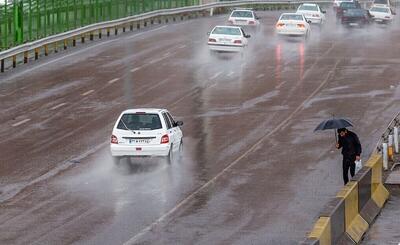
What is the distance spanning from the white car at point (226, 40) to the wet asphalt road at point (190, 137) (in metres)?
0.53

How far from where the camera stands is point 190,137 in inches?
1353

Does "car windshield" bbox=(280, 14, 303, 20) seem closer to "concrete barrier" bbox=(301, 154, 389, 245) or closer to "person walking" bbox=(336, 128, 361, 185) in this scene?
"person walking" bbox=(336, 128, 361, 185)

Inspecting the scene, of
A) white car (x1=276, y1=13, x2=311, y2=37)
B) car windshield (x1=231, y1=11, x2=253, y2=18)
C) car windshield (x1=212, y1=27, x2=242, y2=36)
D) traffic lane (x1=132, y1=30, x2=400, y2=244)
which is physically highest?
traffic lane (x1=132, y1=30, x2=400, y2=244)

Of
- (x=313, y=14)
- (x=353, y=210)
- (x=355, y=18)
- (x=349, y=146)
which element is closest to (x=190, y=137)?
→ (x=349, y=146)

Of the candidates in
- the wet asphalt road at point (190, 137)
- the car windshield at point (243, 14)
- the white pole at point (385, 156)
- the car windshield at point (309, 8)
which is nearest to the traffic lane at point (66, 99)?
the wet asphalt road at point (190, 137)

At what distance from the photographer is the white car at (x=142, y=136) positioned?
29578mm

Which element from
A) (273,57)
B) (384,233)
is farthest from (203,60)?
(384,233)

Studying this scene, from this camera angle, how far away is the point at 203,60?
54.9 meters

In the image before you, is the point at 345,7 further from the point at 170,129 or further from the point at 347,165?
the point at 347,165

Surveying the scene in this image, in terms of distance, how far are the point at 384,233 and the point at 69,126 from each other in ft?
54.7

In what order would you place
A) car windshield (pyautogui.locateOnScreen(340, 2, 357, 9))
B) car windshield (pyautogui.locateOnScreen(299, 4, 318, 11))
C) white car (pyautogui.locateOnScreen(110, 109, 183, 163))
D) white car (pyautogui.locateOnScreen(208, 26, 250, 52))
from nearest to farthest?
white car (pyautogui.locateOnScreen(110, 109, 183, 163)), white car (pyautogui.locateOnScreen(208, 26, 250, 52)), car windshield (pyautogui.locateOnScreen(299, 4, 318, 11)), car windshield (pyautogui.locateOnScreen(340, 2, 357, 9))

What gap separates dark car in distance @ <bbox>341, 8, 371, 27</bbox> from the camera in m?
79.2

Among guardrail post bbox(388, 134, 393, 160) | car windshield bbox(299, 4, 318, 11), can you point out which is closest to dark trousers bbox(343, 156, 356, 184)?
guardrail post bbox(388, 134, 393, 160)

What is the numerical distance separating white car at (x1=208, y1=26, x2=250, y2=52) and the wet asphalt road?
0.53m
